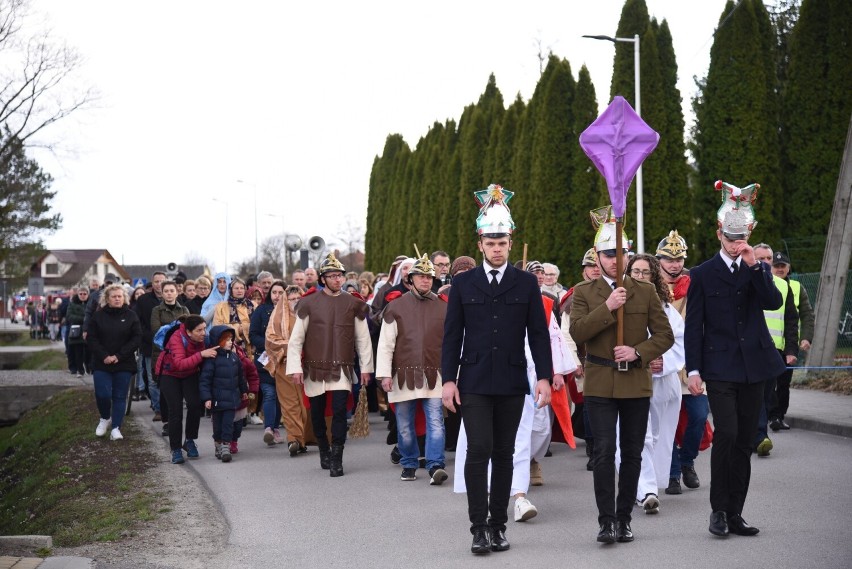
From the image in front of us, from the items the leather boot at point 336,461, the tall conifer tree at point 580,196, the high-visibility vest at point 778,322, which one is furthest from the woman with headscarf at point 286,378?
the tall conifer tree at point 580,196

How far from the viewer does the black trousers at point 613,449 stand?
7.35 meters

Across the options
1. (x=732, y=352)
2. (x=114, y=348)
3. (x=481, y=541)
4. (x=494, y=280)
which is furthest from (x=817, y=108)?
(x=481, y=541)

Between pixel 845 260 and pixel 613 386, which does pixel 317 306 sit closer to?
pixel 613 386

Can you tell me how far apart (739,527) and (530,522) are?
155 cm

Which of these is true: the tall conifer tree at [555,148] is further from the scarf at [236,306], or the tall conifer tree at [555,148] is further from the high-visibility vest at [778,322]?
the high-visibility vest at [778,322]

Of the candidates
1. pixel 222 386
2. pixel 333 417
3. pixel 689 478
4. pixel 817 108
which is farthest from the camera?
pixel 817 108

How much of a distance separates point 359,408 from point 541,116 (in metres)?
22.1

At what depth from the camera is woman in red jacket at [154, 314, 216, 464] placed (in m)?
12.5

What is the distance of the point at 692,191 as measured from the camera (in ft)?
101

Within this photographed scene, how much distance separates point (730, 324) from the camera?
7.52 m

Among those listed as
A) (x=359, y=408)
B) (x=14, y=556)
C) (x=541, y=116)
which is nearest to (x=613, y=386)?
(x=14, y=556)

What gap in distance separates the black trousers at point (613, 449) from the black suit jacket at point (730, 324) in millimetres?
511

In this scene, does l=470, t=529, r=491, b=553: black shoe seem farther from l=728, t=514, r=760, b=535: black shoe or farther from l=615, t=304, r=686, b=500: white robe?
l=615, t=304, r=686, b=500: white robe

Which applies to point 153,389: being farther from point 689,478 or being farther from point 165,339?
point 689,478
